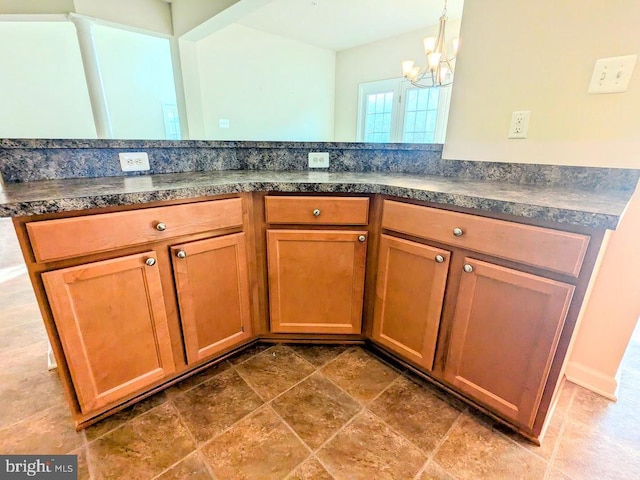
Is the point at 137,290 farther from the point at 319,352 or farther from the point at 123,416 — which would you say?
the point at 319,352

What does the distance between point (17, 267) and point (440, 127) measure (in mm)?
5101

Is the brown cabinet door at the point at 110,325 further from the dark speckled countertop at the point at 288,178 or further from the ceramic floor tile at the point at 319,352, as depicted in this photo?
the ceramic floor tile at the point at 319,352

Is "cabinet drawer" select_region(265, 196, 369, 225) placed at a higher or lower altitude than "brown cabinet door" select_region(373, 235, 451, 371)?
higher

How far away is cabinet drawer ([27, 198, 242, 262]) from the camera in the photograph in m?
0.87

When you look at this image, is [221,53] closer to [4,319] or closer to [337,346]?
[4,319]

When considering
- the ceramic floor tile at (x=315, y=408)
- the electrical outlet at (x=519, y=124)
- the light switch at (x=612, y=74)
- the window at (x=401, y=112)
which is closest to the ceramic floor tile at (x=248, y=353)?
the ceramic floor tile at (x=315, y=408)

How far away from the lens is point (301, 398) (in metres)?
1.26

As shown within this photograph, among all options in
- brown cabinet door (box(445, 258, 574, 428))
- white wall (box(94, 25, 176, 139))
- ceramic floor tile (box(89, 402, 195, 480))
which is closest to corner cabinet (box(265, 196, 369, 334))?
brown cabinet door (box(445, 258, 574, 428))

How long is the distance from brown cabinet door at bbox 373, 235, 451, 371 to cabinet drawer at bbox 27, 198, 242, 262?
0.70 metres

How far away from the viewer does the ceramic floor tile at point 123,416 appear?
110cm

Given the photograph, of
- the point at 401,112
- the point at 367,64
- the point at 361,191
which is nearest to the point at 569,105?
the point at 361,191

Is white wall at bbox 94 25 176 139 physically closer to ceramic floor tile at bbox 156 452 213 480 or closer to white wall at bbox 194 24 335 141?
white wall at bbox 194 24 335 141

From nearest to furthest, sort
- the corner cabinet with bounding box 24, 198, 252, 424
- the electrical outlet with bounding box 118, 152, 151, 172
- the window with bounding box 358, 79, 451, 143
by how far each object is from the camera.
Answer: the corner cabinet with bounding box 24, 198, 252, 424 < the electrical outlet with bounding box 118, 152, 151, 172 < the window with bounding box 358, 79, 451, 143

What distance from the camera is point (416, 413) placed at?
3.93 feet
